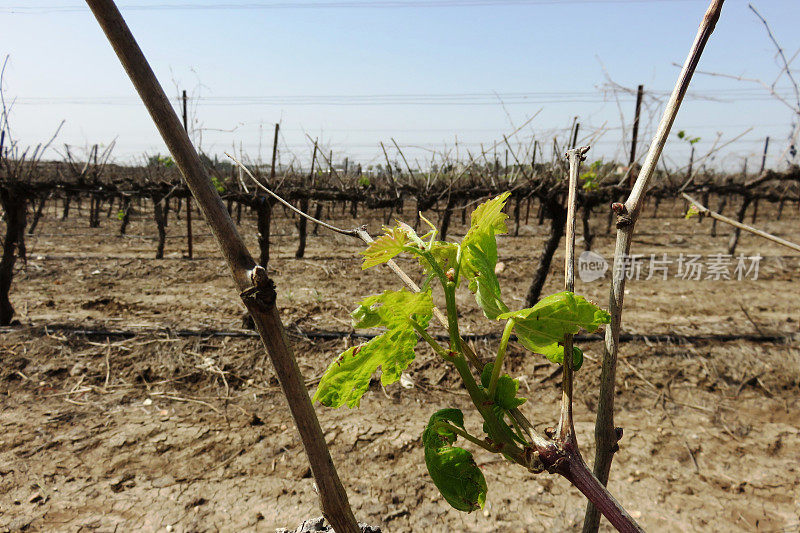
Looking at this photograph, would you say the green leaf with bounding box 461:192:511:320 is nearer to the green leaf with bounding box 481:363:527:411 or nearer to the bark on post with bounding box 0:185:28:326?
the green leaf with bounding box 481:363:527:411

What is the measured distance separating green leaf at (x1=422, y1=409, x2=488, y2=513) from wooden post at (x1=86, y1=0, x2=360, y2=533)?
11 centimetres

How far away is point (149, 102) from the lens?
17.8 inches

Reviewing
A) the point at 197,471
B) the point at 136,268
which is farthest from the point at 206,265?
the point at 197,471

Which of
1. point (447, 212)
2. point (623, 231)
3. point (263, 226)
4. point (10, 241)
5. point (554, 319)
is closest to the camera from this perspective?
point (554, 319)

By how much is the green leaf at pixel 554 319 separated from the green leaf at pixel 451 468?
0.12 meters

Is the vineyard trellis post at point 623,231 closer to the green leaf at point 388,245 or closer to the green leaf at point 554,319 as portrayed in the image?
the green leaf at point 554,319

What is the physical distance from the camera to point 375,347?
49 centimetres

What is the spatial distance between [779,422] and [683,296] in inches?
163

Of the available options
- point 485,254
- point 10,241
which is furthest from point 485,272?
point 10,241

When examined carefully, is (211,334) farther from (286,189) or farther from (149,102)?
(149,102)

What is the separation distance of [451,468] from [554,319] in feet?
0.69

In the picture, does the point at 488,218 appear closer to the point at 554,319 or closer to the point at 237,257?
the point at 554,319

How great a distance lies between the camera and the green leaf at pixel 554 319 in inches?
17.9

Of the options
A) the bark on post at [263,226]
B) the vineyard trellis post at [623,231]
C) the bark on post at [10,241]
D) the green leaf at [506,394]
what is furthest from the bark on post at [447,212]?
the green leaf at [506,394]
